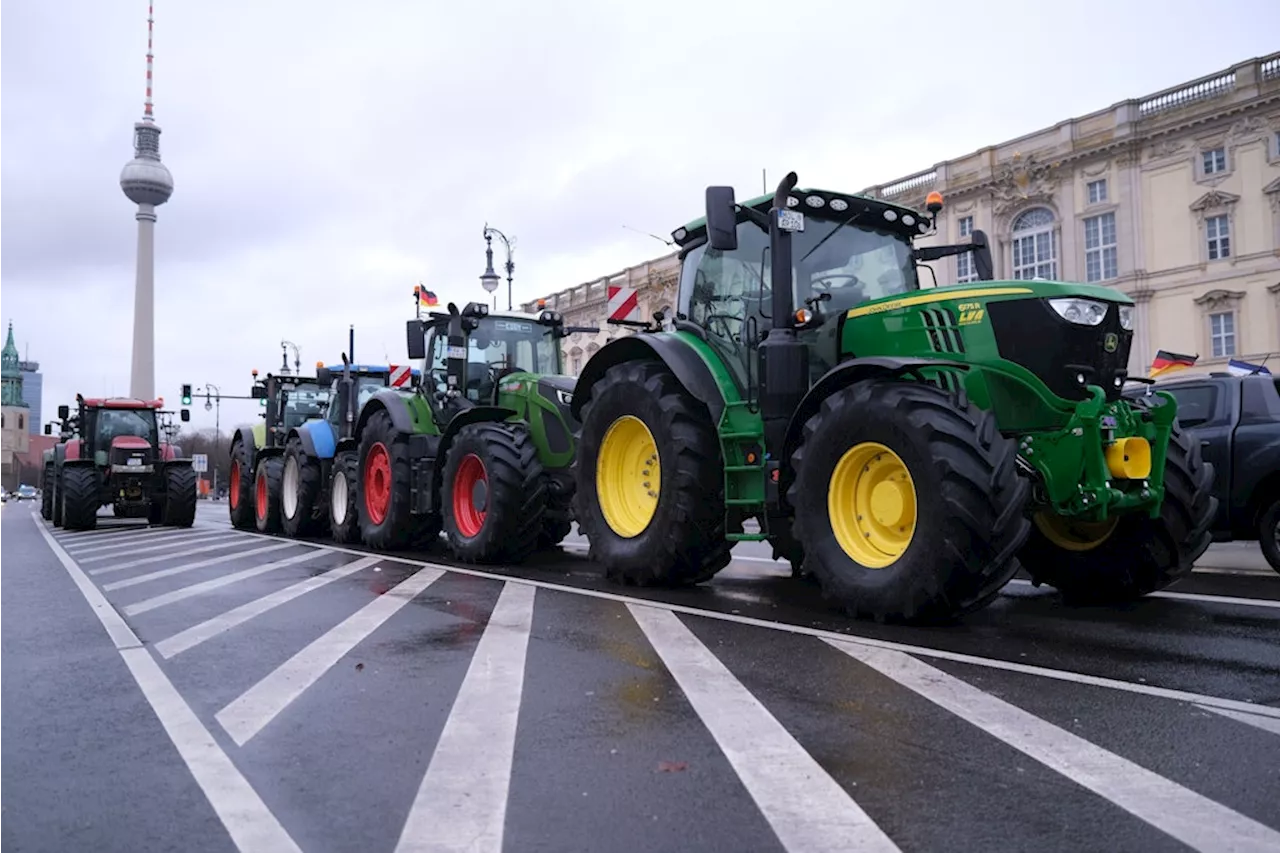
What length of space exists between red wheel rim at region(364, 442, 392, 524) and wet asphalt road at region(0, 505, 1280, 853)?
5.44 metres

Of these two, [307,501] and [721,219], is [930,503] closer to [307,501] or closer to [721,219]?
[721,219]

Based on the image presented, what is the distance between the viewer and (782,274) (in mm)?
7078

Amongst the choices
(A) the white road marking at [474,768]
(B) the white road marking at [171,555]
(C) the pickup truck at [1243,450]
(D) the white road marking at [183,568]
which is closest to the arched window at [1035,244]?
(C) the pickup truck at [1243,450]

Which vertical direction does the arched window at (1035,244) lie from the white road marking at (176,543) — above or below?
above

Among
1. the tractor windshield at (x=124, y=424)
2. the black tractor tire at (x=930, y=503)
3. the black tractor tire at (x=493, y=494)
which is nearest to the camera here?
the black tractor tire at (x=930, y=503)

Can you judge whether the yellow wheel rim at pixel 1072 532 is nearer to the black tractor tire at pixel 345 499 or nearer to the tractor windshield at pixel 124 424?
the black tractor tire at pixel 345 499

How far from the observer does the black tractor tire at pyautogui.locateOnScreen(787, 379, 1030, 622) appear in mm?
5312

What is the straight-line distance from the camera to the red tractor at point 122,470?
20062 mm

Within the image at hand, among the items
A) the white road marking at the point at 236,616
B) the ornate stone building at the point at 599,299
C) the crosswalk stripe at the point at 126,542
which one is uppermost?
the ornate stone building at the point at 599,299

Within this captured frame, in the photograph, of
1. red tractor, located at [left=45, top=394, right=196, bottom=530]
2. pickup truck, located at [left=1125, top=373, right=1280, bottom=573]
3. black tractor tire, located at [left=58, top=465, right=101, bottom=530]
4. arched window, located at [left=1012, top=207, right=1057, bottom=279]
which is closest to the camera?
pickup truck, located at [left=1125, top=373, right=1280, bottom=573]

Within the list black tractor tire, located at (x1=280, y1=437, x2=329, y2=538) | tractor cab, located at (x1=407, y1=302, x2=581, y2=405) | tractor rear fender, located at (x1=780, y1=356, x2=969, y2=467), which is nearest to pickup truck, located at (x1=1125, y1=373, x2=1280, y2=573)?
tractor rear fender, located at (x1=780, y1=356, x2=969, y2=467)

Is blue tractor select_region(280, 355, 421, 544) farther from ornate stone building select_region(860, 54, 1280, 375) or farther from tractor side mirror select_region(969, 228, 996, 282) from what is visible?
ornate stone building select_region(860, 54, 1280, 375)

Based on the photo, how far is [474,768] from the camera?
338 centimetres

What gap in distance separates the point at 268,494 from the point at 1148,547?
535 inches
